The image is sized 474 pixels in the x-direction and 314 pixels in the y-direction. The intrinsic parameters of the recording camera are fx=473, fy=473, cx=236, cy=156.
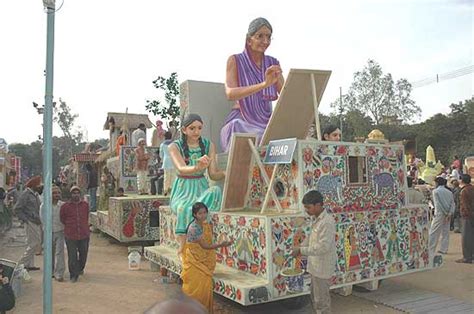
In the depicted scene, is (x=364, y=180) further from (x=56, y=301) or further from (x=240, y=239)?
(x=56, y=301)

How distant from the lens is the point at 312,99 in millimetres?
5641

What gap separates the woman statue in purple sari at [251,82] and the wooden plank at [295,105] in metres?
0.64

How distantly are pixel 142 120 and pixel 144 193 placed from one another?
23.5ft

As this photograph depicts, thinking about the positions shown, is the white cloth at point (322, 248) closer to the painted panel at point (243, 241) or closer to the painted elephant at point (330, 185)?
the painted panel at point (243, 241)

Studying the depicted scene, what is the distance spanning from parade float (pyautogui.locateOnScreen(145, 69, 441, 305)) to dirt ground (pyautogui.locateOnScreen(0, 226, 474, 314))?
0.42 m

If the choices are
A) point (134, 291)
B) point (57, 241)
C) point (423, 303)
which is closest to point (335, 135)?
point (423, 303)

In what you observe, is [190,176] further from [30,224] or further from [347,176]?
[30,224]

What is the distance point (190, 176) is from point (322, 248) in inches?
86.4

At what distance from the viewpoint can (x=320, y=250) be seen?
3.87 meters

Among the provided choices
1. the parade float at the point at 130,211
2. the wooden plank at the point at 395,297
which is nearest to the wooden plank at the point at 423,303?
the wooden plank at the point at 395,297

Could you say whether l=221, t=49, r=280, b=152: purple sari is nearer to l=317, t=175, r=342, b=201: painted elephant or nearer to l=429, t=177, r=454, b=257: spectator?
l=317, t=175, r=342, b=201: painted elephant

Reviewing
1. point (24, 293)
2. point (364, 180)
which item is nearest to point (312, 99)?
point (364, 180)

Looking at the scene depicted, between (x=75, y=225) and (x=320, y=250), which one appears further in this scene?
(x=75, y=225)

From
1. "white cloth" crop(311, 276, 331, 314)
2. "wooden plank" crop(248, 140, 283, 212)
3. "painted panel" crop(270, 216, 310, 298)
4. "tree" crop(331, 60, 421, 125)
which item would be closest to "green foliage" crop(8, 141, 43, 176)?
"tree" crop(331, 60, 421, 125)
